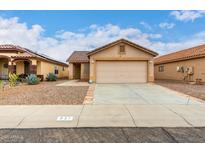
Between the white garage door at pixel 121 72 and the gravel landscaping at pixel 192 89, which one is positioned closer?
the gravel landscaping at pixel 192 89

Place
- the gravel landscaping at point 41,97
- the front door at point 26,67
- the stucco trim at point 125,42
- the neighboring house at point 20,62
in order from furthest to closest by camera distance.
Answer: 1. the front door at point 26,67
2. the neighboring house at point 20,62
3. the stucco trim at point 125,42
4. the gravel landscaping at point 41,97

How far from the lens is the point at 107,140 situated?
15.1 feet

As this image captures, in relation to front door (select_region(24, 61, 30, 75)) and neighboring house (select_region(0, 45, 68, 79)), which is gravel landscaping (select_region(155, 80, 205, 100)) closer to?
neighboring house (select_region(0, 45, 68, 79))

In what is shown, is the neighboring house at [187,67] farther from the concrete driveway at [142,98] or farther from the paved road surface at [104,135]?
the paved road surface at [104,135]

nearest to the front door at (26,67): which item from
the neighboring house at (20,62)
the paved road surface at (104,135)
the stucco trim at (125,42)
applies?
the neighboring house at (20,62)

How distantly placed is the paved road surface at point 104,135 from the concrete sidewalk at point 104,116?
43cm

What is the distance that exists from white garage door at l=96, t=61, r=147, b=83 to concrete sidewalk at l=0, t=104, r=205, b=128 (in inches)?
431

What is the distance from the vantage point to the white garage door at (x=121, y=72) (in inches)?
759

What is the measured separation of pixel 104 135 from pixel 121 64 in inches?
585

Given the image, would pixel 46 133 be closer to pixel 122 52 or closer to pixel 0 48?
pixel 122 52

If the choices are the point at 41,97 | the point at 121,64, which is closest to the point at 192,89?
the point at 121,64
